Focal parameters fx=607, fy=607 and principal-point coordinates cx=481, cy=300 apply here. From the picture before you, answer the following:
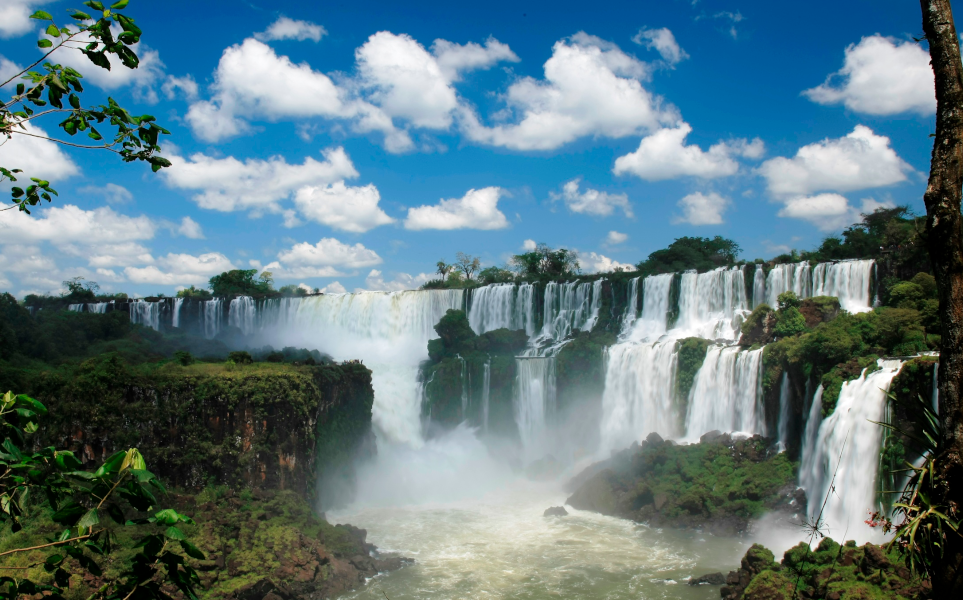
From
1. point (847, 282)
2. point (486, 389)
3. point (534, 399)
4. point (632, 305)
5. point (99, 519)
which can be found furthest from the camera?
point (632, 305)

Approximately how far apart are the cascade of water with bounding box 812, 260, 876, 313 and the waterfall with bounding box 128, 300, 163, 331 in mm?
40088

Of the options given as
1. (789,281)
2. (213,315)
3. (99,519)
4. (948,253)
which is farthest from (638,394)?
(213,315)

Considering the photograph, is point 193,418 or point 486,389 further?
point 486,389

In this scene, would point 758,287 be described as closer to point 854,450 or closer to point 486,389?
point 486,389

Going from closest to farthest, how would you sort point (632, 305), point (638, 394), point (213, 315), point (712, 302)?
point (638, 394) → point (712, 302) → point (632, 305) → point (213, 315)

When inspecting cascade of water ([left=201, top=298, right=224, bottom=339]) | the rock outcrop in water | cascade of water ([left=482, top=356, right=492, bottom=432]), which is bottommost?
the rock outcrop in water

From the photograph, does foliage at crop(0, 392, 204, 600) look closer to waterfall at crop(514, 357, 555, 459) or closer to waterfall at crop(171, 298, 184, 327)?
waterfall at crop(514, 357, 555, 459)

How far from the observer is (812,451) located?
57.8ft

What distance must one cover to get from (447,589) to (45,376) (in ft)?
38.7

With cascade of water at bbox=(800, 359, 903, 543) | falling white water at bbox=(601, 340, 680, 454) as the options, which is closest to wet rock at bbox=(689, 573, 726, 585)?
cascade of water at bbox=(800, 359, 903, 543)

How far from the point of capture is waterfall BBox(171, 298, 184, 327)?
→ 42.2 meters

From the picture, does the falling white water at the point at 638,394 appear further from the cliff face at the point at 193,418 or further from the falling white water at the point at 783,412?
the cliff face at the point at 193,418

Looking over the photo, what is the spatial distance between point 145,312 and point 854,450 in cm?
4228

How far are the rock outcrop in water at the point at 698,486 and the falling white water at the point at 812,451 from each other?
378 mm
